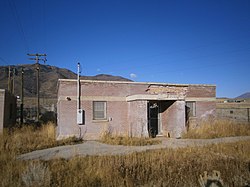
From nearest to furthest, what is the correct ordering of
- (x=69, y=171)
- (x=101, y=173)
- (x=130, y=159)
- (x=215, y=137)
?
(x=101, y=173) < (x=69, y=171) < (x=130, y=159) < (x=215, y=137)

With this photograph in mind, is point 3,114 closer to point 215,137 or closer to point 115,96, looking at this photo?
point 115,96

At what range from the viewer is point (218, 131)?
53.0 ft

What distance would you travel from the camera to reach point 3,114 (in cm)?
1554

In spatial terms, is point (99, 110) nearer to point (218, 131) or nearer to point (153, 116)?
point (153, 116)

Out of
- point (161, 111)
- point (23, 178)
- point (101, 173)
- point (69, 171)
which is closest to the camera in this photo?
point (23, 178)

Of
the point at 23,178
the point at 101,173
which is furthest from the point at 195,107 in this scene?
the point at 23,178

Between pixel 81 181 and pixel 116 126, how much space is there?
1081cm

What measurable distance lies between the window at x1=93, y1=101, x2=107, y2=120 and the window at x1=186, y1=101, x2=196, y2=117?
24.5 ft

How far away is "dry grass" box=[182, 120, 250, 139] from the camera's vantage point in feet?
49.9

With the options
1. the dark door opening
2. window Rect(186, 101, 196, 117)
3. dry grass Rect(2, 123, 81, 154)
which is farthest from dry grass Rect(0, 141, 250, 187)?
window Rect(186, 101, 196, 117)

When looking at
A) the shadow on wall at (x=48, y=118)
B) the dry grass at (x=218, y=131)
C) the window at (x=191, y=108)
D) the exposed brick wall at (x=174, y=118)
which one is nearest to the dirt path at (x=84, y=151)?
the dry grass at (x=218, y=131)

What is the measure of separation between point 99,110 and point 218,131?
919cm

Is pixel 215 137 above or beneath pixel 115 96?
beneath

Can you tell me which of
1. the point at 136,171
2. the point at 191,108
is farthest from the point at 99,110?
the point at 136,171
